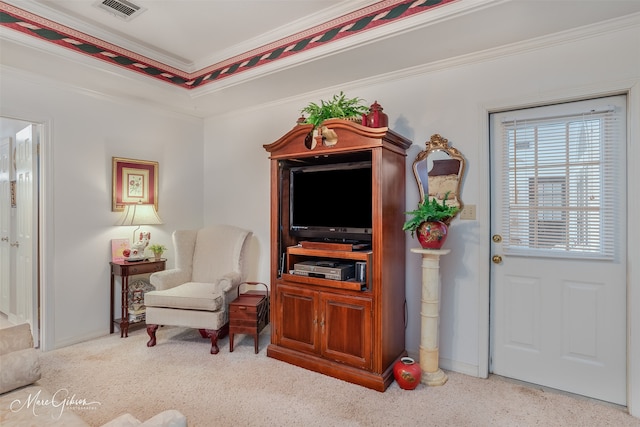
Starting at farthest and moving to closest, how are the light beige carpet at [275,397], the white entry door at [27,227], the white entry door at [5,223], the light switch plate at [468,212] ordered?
the white entry door at [5,223]
the white entry door at [27,227]
the light switch plate at [468,212]
the light beige carpet at [275,397]

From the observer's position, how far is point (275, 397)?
233cm

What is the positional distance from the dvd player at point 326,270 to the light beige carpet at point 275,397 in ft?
2.50

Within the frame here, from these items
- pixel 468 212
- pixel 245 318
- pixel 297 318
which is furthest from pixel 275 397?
pixel 468 212

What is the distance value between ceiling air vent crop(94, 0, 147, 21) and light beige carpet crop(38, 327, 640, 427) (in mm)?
2743

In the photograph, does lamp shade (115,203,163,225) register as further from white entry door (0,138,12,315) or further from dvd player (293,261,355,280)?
dvd player (293,261,355,280)

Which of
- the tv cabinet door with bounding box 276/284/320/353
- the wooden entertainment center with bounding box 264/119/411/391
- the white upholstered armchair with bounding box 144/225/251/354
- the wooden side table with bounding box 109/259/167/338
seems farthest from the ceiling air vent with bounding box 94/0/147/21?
the tv cabinet door with bounding box 276/284/320/353

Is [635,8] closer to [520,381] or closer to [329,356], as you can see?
[520,381]

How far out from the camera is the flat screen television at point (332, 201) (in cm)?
272

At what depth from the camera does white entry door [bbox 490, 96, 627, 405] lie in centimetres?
226

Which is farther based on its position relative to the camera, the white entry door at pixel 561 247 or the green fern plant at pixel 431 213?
the green fern plant at pixel 431 213

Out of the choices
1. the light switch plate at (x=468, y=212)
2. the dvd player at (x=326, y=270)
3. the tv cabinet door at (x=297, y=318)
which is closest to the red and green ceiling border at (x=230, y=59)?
the light switch plate at (x=468, y=212)

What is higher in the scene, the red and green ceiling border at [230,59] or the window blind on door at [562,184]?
the red and green ceiling border at [230,59]

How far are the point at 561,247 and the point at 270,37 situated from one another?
9.21 ft

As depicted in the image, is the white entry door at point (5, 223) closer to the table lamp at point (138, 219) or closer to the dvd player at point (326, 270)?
the table lamp at point (138, 219)
